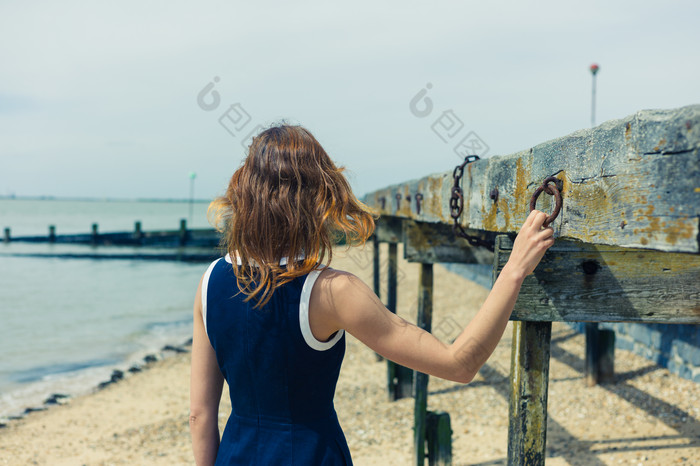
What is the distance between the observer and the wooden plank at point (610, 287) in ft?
6.28

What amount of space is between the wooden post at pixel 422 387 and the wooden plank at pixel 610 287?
9.64 ft

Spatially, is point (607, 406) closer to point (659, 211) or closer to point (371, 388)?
point (371, 388)

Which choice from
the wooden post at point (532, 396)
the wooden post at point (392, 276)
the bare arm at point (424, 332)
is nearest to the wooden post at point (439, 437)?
the wooden post at point (532, 396)

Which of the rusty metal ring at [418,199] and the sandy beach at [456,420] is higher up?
Answer: the rusty metal ring at [418,199]

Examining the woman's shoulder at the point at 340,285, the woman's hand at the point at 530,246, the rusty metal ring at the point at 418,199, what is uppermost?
the rusty metal ring at the point at 418,199

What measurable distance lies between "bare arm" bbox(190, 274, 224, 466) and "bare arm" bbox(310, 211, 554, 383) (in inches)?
18.5

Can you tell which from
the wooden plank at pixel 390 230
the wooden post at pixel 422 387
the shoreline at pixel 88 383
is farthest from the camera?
the shoreline at pixel 88 383

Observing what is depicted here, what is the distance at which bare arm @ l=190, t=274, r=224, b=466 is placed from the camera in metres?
1.65

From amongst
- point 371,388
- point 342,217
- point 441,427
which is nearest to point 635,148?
point 342,217

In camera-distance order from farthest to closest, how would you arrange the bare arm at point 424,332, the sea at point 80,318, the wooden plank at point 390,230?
1. the sea at point 80,318
2. the wooden plank at point 390,230
3. the bare arm at point 424,332

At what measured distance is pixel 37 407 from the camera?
7758mm

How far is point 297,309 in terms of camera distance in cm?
144

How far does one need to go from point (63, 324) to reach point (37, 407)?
24.0ft

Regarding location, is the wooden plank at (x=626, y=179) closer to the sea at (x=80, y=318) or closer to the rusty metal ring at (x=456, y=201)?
the rusty metal ring at (x=456, y=201)
